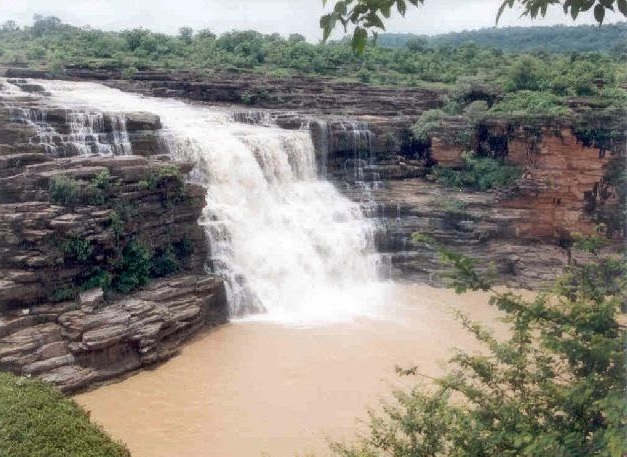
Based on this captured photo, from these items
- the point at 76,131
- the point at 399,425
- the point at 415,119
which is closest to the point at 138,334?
the point at 76,131

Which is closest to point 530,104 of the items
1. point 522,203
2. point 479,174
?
point 479,174

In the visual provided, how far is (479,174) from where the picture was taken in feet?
66.2

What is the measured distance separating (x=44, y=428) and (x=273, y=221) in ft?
36.5

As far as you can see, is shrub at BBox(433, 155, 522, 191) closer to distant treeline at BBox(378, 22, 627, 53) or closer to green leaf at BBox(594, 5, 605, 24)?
green leaf at BBox(594, 5, 605, 24)

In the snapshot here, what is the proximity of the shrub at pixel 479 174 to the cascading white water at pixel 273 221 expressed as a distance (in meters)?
3.21

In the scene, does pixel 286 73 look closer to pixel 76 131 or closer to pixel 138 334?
pixel 76 131

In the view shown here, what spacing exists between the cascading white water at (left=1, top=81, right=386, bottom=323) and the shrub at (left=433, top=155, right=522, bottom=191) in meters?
3.21

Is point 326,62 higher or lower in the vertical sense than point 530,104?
higher

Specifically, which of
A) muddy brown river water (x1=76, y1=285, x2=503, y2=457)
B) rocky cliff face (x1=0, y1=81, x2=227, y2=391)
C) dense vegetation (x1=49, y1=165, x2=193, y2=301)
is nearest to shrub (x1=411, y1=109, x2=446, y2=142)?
muddy brown river water (x1=76, y1=285, x2=503, y2=457)

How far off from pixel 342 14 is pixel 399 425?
4.15m

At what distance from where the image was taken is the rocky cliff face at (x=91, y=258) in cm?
1174

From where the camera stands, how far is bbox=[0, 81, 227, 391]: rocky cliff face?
1174cm

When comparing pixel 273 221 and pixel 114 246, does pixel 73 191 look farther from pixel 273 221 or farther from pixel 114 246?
pixel 273 221

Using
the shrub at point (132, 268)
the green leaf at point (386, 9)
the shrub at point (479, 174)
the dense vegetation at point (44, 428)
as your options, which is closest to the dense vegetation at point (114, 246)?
the shrub at point (132, 268)
